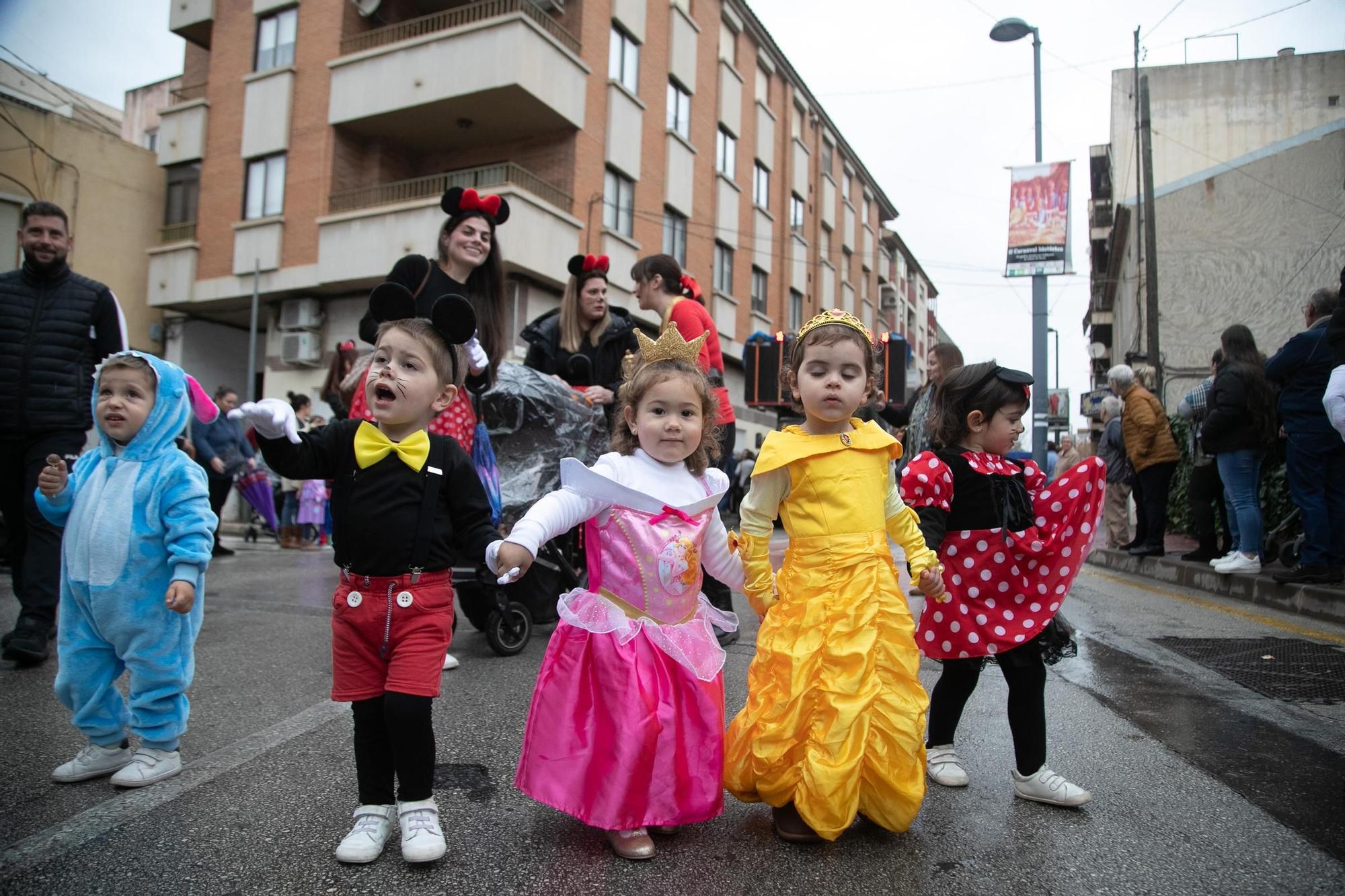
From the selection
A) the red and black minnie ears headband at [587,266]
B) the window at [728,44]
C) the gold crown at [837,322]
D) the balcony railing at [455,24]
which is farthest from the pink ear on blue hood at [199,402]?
the window at [728,44]

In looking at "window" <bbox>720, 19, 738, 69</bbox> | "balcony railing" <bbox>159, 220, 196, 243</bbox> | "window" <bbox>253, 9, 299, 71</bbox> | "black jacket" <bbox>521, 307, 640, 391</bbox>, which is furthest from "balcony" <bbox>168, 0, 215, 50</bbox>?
"black jacket" <bbox>521, 307, 640, 391</bbox>

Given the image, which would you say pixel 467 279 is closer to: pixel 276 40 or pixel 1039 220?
pixel 1039 220

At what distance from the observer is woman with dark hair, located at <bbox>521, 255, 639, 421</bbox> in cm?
Result: 514

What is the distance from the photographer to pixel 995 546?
9.55 ft

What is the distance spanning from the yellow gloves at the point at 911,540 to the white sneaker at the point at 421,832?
109 centimetres

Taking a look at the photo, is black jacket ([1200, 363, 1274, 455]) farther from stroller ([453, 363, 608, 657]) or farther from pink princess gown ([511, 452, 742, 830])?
pink princess gown ([511, 452, 742, 830])

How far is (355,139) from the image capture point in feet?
65.7

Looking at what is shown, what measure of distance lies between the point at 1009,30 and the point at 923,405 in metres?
14.2

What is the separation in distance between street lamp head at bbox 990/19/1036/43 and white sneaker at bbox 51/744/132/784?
18.2m

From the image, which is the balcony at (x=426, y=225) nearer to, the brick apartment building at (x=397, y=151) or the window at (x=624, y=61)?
the brick apartment building at (x=397, y=151)

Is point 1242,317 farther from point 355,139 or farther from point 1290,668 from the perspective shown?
point 355,139

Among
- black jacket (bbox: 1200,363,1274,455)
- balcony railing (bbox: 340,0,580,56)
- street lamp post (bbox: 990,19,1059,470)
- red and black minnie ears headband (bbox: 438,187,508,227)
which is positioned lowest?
Answer: black jacket (bbox: 1200,363,1274,455)

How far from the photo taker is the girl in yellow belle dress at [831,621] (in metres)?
2.36

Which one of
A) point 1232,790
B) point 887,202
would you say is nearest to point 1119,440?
point 1232,790
